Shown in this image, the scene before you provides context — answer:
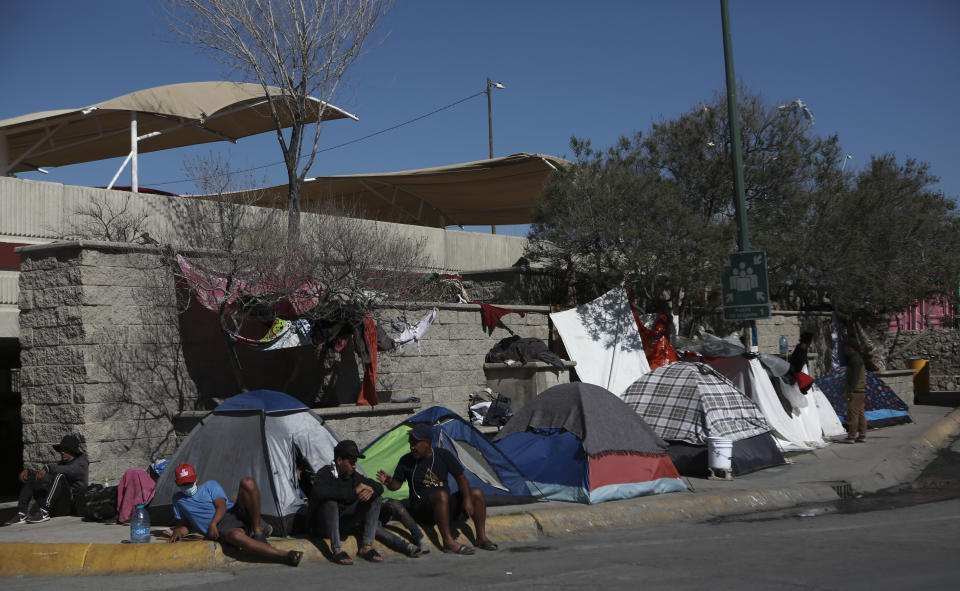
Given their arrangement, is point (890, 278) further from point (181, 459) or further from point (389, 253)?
point (181, 459)

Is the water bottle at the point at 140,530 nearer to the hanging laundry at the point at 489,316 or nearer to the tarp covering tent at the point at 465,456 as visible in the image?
the tarp covering tent at the point at 465,456

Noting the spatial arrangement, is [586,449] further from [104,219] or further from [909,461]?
[104,219]

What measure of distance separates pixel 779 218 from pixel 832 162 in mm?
2466

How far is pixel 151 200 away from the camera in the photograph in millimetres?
15633

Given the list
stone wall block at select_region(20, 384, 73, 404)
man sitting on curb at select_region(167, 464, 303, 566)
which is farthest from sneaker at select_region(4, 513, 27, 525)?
man sitting on curb at select_region(167, 464, 303, 566)

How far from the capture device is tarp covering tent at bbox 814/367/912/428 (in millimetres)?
18750

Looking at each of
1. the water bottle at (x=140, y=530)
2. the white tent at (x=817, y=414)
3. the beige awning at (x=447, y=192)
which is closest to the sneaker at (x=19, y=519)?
the water bottle at (x=140, y=530)

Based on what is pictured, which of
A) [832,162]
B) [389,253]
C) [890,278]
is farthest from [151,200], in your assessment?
[890,278]

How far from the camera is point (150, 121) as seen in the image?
2148 cm

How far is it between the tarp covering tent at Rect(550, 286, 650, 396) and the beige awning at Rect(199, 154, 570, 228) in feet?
A: 19.3

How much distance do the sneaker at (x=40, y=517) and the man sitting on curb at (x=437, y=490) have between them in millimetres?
4489

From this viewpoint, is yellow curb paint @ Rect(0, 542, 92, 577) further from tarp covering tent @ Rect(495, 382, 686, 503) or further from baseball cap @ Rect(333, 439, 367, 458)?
tarp covering tent @ Rect(495, 382, 686, 503)

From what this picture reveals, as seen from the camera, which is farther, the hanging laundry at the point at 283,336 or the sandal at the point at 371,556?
the hanging laundry at the point at 283,336

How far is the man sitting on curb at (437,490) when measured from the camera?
8688mm
